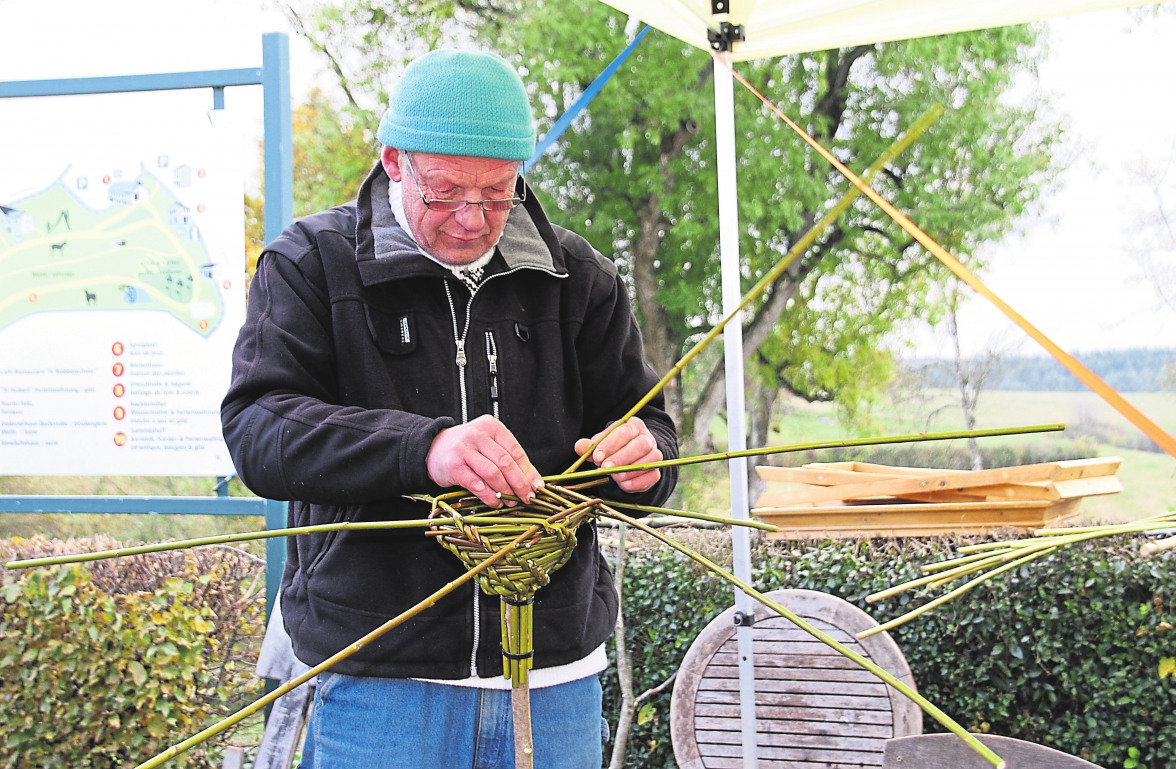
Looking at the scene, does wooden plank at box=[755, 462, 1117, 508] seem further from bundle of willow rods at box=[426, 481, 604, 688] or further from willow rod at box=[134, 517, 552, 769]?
willow rod at box=[134, 517, 552, 769]

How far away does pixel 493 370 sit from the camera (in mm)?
1475

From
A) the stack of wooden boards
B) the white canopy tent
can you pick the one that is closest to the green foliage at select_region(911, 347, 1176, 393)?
the stack of wooden boards

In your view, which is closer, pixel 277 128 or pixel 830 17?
pixel 830 17

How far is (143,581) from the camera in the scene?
409 centimetres

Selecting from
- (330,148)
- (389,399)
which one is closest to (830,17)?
(389,399)

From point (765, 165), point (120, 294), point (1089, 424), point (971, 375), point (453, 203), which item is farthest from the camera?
point (765, 165)

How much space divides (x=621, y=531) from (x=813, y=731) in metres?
1.04

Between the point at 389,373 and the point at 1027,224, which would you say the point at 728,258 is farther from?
the point at 1027,224

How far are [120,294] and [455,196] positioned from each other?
2.28 meters

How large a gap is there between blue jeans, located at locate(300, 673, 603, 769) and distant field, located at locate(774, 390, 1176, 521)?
4.77 m

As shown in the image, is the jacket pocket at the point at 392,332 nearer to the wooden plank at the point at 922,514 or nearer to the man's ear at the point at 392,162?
the man's ear at the point at 392,162

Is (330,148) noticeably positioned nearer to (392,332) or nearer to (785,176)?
(785,176)

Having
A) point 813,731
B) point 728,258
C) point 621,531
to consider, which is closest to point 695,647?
point 813,731

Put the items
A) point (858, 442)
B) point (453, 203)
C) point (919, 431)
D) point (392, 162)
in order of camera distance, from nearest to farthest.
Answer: point (858, 442), point (453, 203), point (392, 162), point (919, 431)
